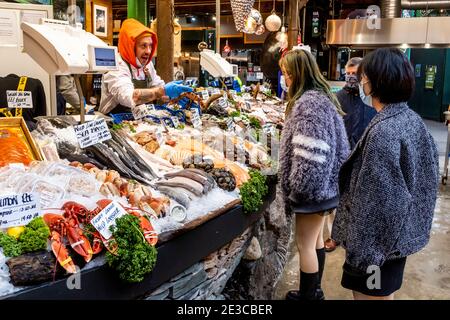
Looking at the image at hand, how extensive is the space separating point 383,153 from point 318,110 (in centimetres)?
113

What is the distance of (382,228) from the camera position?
7.32 feet

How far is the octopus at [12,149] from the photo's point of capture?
2607 millimetres

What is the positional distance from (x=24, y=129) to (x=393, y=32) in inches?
513

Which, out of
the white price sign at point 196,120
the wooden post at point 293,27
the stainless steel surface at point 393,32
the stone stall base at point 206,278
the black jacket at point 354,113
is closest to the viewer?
the stone stall base at point 206,278

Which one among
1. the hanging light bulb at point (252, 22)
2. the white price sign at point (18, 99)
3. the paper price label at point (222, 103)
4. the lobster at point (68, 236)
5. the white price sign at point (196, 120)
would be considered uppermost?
the hanging light bulb at point (252, 22)

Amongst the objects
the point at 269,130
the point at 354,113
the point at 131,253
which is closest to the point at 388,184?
the point at 131,253

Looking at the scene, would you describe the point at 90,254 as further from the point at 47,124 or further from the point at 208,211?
the point at 47,124

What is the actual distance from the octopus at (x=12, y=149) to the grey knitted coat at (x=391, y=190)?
1.73 m

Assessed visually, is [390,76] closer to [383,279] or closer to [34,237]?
[383,279]

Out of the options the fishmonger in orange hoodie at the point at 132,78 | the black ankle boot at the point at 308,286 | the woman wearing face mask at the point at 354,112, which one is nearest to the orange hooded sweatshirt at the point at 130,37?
the fishmonger in orange hoodie at the point at 132,78

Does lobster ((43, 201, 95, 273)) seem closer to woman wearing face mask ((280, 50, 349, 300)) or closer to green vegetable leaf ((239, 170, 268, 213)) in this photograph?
green vegetable leaf ((239, 170, 268, 213))

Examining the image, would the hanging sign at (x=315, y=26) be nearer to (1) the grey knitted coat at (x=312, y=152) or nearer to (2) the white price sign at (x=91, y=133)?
(1) the grey knitted coat at (x=312, y=152)

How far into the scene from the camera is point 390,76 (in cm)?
225
